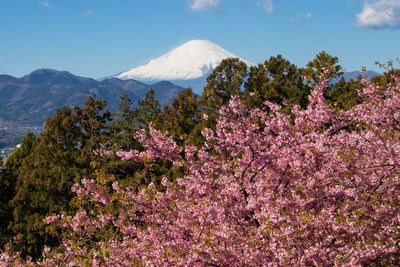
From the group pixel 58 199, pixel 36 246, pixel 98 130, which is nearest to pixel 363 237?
pixel 58 199

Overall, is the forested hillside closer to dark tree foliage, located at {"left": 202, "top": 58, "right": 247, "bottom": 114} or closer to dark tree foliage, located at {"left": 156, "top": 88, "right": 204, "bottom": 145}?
dark tree foliage, located at {"left": 156, "top": 88, "right": 204, "bottom": 145}

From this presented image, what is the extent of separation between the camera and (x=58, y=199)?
3045cm

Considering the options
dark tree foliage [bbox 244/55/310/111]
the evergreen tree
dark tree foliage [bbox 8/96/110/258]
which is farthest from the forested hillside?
the evergreen tree

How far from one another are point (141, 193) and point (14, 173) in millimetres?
29945

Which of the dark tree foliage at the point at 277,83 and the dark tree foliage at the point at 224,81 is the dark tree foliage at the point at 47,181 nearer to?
the dark tree foliage at the point at 224,81

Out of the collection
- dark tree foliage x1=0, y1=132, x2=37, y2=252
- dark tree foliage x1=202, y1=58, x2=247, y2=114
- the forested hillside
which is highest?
dark tree foliage x1=202, y1=58, x2=247, y2=114

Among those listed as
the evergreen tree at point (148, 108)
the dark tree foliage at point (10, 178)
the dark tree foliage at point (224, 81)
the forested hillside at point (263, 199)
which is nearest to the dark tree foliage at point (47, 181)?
the dark tree foliage at point (10, 178)

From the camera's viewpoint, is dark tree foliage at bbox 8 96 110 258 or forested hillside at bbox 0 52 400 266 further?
dark tree foliage at bbox 8 96 110 258

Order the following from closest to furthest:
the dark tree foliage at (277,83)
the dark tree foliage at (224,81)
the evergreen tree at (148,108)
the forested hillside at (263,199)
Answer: the forested hillside at (263,199), the dark tree foliage at (277,83), the dark tree foliage at (224,81), the evergreen tree at (148,108)

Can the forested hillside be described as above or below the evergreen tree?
below

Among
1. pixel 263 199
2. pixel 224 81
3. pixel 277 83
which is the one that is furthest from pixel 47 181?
pixel 263 199

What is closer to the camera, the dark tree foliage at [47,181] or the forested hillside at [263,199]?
the forested hillside at [263,199]

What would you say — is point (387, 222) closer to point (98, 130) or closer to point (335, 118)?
point (335, 118)

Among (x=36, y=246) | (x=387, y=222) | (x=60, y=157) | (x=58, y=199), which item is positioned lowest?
(x=36, y=246)
